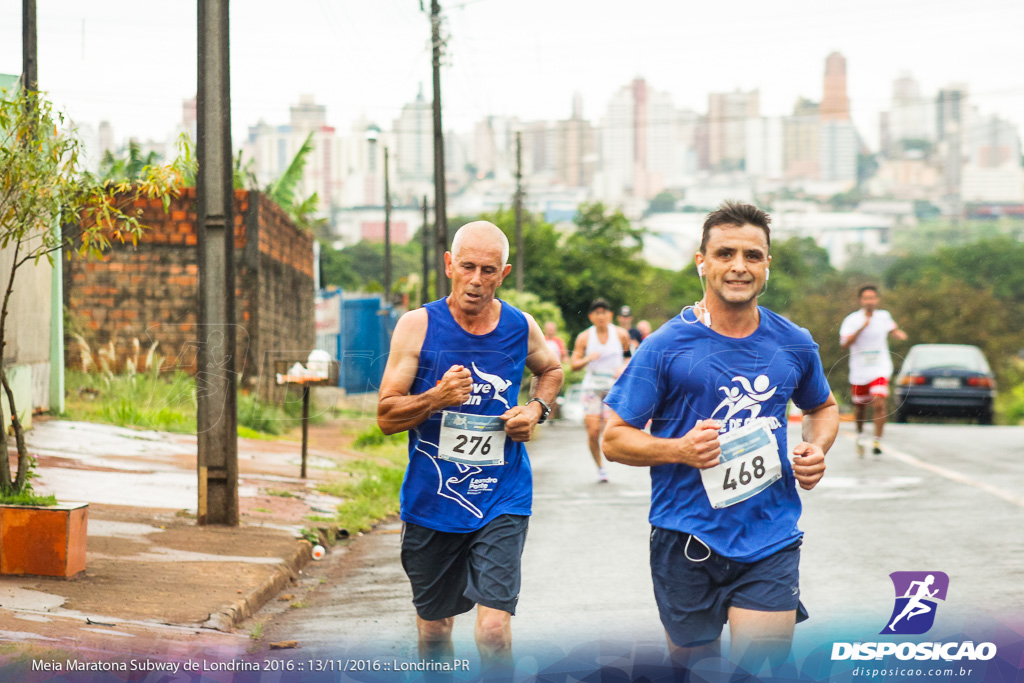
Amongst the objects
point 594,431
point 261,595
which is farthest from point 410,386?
point 594,431

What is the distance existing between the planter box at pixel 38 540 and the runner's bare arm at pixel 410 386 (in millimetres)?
2983

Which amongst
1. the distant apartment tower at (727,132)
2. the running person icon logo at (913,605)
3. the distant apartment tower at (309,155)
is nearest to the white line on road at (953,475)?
the running person icon logo at (913,605)

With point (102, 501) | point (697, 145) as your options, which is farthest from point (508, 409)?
point (697, 145)

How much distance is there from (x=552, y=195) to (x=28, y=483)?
23432mm

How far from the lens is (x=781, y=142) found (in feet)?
133

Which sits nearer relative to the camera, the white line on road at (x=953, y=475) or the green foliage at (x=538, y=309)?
the white line on road at (x=953, y=475)

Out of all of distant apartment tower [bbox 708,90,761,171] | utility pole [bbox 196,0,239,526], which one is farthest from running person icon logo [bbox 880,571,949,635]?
distant apartment tower [bbox 708,90,761,171]

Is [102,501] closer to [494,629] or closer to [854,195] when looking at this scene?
[494,629]

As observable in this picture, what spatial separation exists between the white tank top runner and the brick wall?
4559 millimetres

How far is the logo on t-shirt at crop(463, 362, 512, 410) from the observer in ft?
14.8

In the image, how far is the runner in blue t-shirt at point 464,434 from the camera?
4.45m

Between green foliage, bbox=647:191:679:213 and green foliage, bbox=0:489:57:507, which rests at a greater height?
green foliage, bbox=647:191:679:213

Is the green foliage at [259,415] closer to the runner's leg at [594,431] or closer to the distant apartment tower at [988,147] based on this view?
the runner's leg at [594,431]

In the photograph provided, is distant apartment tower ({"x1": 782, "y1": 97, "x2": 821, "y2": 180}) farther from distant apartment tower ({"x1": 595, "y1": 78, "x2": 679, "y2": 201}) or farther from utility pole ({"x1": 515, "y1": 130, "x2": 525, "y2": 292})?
utility pole ({"x1": 515, "y1": 130, "x2": 525, "y2": 292})
